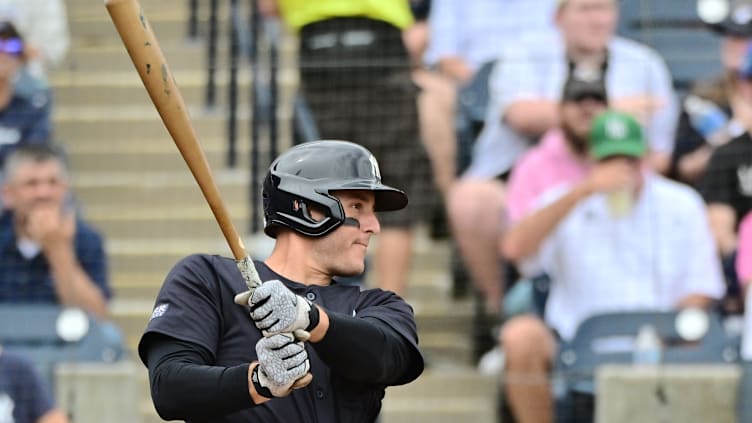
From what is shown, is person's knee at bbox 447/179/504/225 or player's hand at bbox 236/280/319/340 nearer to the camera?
player's hand at bbox 236/280/319/340

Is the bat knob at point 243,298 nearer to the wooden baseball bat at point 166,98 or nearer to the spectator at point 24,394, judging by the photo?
the wooden baseball bat at point 166,98

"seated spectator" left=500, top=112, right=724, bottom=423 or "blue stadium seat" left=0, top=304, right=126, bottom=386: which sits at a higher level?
"seated spectator" left=500, top=112, right=724, bottom=423

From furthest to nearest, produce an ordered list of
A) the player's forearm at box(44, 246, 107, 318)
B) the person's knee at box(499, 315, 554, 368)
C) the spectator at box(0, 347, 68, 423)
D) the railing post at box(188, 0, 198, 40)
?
1. the railing post at box(188, 0, 198, 40)
2. the player's forearm at box(44, 246, 107, 318)
3. the person's knee at box(499, 315, 554, 368)
4. the spectator at box(0, 347, 68, 423)

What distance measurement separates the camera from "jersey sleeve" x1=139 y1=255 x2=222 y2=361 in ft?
11.6

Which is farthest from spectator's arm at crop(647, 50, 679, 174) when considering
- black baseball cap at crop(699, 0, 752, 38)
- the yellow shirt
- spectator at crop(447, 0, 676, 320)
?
the yellow shirt

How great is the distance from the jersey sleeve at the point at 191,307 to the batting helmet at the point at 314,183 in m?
0.19

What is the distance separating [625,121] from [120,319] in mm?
2293

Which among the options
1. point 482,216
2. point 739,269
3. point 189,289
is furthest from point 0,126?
point 189,289

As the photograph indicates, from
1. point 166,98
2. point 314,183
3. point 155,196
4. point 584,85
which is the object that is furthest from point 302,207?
point 155,196

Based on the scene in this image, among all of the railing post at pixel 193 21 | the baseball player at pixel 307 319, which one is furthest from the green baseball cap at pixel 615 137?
the baseball player at pixel 307 319

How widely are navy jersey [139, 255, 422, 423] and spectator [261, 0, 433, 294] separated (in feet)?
11.2

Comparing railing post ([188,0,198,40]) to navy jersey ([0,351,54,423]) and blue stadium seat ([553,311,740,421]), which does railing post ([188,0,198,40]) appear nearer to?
navy jersey ([0,351,54,423])

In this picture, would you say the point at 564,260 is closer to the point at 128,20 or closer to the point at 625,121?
the point at 625,121

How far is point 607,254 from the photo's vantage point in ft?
22.5
